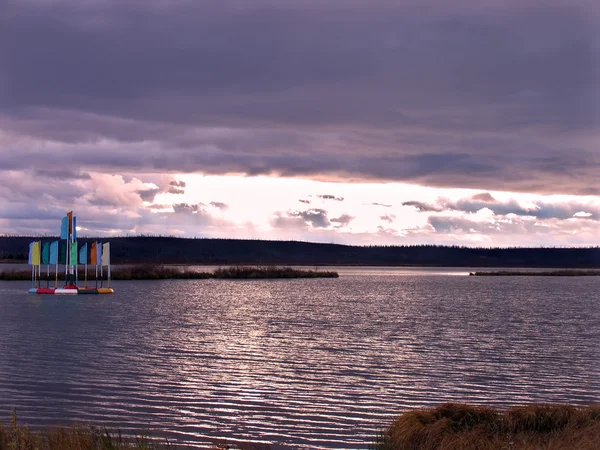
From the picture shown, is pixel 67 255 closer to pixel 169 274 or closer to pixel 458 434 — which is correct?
pixel 169 274

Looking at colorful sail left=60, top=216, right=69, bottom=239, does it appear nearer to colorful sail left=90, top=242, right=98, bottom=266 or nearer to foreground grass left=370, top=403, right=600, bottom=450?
colorful sail left=90, top=242, right=98, bottom=266

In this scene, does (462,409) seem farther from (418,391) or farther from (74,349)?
(74,349)

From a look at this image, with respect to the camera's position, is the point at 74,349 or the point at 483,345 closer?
the point at 74,349

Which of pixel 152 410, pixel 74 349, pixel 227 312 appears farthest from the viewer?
pixel 227 312

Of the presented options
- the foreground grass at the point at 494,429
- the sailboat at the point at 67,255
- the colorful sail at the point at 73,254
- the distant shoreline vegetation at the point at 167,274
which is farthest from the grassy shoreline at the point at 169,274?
the foreground grass at the point at 494,429

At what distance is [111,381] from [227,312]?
25.7 metres

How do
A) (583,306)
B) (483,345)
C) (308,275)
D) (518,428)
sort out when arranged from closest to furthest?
(518,428) < (483,345) < (583,306) < (308,275)

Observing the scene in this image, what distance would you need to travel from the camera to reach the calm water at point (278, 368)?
16531 mm

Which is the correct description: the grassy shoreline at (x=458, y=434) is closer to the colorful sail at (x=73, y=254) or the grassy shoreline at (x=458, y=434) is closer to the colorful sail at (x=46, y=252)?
the colorful sail at (x=73, y=254)

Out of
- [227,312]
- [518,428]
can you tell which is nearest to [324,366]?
[518,428]

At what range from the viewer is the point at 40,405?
58.1 ft

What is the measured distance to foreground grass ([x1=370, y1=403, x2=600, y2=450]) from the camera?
1184cm

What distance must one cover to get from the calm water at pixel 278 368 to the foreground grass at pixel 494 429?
160cm

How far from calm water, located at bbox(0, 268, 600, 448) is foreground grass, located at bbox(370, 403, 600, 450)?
1599 millimetres
